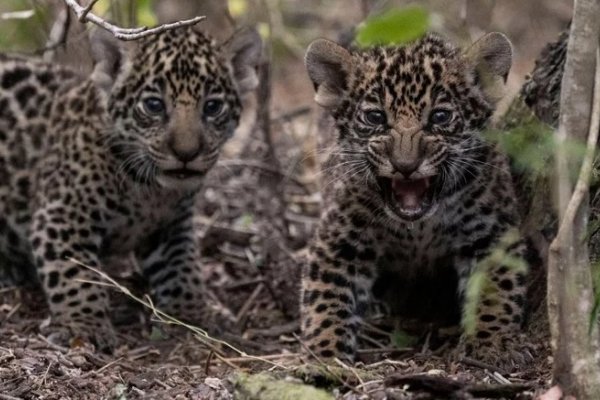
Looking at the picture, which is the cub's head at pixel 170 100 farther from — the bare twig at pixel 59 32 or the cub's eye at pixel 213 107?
the bare twig at pixel 59 32

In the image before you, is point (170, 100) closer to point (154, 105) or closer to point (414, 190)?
point (154, 105)

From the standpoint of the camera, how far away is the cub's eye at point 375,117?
259 inches

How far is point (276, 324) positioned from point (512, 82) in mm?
7267

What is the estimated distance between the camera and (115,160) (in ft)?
28.1

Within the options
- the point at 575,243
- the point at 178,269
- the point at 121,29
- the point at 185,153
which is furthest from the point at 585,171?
the point at 178,269

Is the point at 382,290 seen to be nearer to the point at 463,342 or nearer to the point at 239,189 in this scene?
the point at 463,342

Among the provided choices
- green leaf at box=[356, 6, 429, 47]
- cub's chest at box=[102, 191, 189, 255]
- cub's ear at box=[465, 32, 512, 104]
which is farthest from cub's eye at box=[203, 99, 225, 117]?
green leaf at box=[356, 6, 429, 47]

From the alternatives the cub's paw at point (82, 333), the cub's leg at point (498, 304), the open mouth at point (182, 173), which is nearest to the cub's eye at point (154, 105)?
the open mouth at point (182, 173)

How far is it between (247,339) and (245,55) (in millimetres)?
2270

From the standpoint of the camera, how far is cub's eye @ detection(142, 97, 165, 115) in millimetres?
8125

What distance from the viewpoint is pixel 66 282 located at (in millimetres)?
8383

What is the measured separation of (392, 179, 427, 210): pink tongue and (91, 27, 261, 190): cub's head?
1956 millimetres

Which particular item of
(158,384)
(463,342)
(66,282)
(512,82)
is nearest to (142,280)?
(66,282)

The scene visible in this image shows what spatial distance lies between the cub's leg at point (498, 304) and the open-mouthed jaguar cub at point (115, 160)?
2.39 meters
